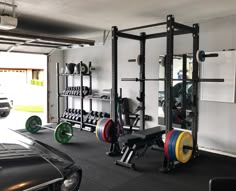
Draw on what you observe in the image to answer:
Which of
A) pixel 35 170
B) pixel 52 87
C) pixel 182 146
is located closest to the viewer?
pixel 35 170

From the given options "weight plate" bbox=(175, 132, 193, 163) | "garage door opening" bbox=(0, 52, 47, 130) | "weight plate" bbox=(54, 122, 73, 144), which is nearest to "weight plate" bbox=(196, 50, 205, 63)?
"weight plate" bbox=(175, 132, 193, 163)

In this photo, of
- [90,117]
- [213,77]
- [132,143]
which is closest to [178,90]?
[213,77]

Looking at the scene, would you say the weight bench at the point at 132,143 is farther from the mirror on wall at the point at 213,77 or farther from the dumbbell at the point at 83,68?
the dumbbell at the point at 83,68

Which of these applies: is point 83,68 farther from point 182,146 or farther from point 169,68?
point 182,146

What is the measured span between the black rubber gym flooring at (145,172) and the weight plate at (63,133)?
18 cm

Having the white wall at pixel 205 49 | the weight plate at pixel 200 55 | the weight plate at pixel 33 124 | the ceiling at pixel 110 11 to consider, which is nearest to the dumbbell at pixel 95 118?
the white wall at pixel 205 49

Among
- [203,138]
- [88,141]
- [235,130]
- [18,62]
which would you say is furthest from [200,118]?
[18,62]

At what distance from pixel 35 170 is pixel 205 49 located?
3.63m

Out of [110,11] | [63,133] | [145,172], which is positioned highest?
[110,11]

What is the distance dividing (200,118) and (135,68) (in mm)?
1697

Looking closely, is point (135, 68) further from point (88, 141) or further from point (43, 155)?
point (43, 155)

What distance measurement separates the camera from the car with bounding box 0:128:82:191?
1.06 meters

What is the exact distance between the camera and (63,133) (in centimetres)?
442

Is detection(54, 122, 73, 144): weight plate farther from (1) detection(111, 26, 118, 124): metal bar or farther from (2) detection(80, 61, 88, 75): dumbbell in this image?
(2) detection(80, 61, 88, 75): dumbbell
